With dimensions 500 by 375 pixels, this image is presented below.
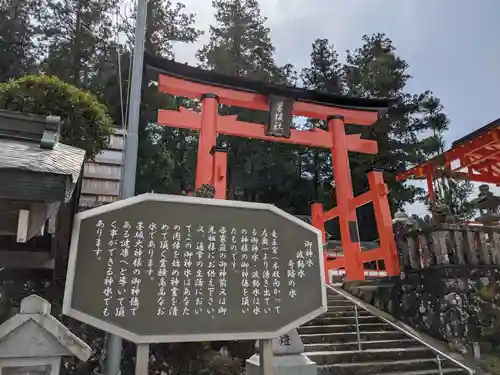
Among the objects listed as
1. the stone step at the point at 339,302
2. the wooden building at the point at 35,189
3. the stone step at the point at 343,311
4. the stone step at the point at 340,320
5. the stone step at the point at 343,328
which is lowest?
the stone step at the point at 343,328

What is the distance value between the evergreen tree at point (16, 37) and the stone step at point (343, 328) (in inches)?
690

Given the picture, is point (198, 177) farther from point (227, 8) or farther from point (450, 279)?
point (227, 8)

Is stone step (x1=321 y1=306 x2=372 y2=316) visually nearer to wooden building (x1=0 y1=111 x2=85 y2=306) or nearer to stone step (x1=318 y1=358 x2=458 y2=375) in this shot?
stone step (x1=318 y1=358 x2=458 y2=375)

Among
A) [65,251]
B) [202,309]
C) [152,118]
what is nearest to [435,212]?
[202,309]

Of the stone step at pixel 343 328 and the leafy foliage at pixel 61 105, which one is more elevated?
the leafy foliage at pixel 61 105

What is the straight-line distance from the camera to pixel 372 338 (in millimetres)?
6219

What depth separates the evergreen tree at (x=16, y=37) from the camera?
17641 mm

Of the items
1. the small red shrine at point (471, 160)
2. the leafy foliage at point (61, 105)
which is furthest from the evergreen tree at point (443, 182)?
the leafy foliage at point (61, 105)

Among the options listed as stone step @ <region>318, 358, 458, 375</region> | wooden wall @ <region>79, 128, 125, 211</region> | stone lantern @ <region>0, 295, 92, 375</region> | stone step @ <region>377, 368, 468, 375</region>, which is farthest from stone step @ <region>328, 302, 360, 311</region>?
wooden wall @ <region>79, 128, 125, 211</region>

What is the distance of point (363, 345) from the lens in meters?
5.92

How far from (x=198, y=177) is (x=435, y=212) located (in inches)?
183

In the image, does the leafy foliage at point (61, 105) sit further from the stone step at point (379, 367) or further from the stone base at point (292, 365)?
the stone step at point (379, 367)

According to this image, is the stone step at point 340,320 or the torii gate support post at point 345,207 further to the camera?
the torii gate support post at point 345,207

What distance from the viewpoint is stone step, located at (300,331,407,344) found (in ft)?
19.5
